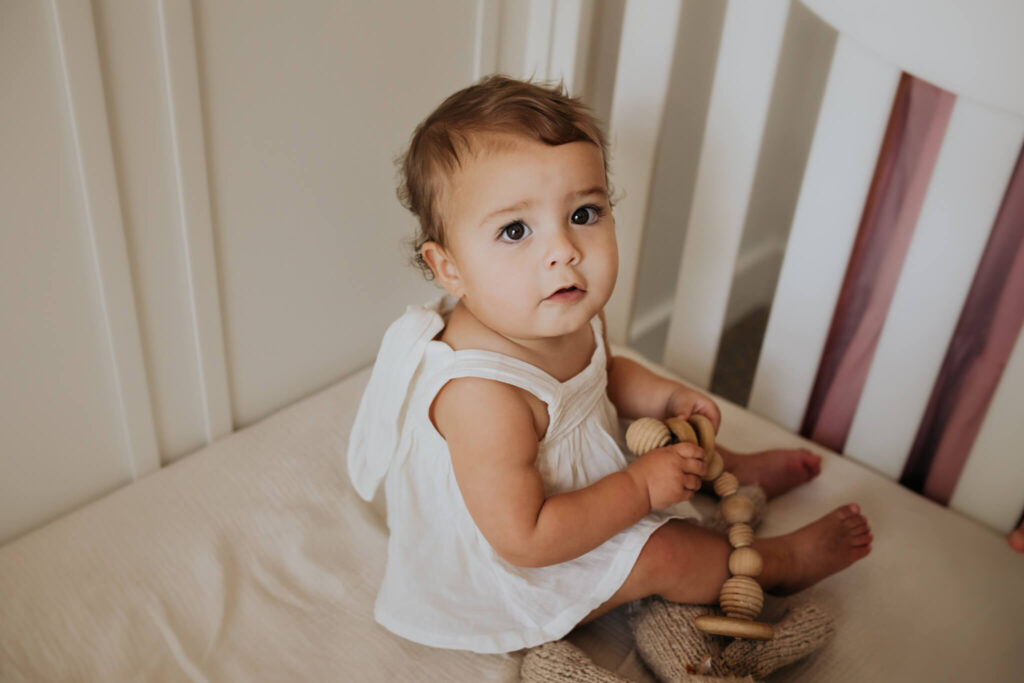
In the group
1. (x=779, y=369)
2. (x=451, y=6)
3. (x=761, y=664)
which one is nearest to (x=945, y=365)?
(x=779, y=369)

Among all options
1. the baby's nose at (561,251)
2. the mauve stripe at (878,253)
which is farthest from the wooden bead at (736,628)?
the mauve stripe at (878,253)

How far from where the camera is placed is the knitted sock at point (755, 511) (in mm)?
927

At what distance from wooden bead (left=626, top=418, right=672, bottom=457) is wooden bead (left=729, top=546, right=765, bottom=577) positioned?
132 millimetres

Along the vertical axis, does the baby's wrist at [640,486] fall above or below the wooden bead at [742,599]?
above

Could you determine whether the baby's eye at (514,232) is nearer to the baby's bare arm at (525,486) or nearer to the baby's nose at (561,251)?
the baby's nose at (561,251)

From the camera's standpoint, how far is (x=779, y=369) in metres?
1.13

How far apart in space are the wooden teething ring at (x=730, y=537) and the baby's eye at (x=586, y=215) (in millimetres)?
210

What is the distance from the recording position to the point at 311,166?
3.21ft

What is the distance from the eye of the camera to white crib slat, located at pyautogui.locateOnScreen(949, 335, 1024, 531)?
0.92m

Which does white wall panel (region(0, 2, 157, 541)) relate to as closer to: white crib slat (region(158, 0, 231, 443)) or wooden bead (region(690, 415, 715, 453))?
white crib slat (region(158, 0, 231, 443))

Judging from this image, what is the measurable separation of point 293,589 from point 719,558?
436 millimetres

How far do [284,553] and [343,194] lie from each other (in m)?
0.44

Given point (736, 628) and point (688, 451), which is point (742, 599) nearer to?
point (736, 628)

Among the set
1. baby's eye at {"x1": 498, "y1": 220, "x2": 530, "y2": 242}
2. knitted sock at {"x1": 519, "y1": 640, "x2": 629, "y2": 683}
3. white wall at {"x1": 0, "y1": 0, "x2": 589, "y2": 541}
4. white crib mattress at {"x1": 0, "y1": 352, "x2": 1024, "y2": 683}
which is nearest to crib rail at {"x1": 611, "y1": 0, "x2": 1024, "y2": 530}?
white crib mattress at {"x1": 0, "y1": 352, "x2": 1024, "y2": 683}
